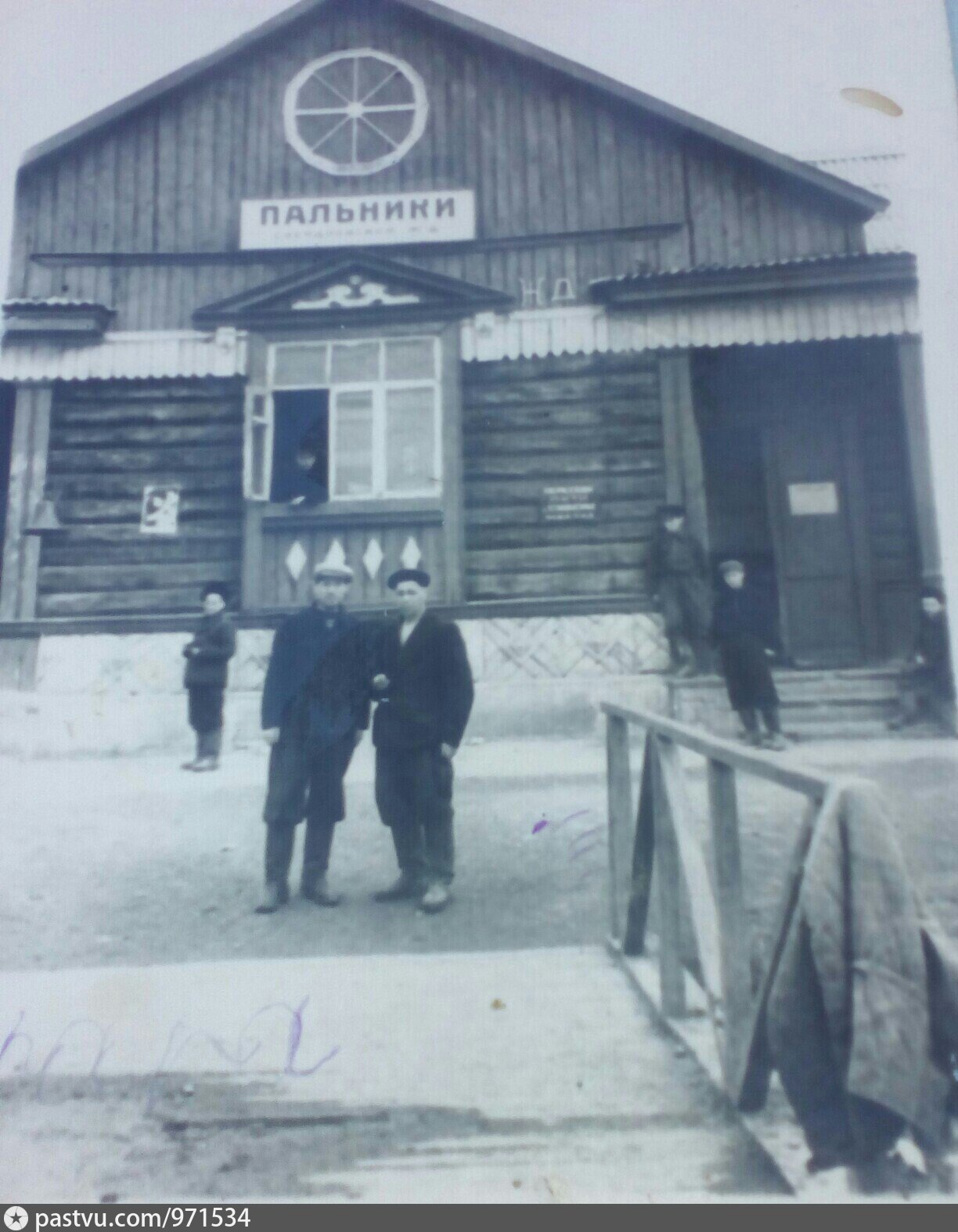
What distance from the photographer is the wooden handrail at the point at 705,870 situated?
56.7 inches

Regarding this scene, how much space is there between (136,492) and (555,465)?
219 centimetres

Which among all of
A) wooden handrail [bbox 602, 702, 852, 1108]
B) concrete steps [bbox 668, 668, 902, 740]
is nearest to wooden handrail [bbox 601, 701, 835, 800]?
wooden handrail [bbox 602, 702, 852, 1108]

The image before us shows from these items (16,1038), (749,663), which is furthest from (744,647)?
(16,1038)

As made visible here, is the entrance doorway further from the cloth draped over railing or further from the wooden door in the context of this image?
the cloth draped over railing

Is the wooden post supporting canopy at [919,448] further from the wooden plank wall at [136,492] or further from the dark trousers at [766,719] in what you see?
the wooden plank wall at [136,492]

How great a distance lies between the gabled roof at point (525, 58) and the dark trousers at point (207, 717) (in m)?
2.27

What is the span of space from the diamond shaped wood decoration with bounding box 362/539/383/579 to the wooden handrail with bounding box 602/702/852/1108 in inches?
67.1

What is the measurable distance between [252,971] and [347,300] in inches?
132

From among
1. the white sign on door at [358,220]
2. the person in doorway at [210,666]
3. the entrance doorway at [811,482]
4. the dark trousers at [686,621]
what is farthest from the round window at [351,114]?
the dark trousers at [686,621]

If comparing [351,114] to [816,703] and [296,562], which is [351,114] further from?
[816,703]

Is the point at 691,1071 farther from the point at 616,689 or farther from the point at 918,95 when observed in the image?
the point at 918,95

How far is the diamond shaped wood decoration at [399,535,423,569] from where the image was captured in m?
4.04

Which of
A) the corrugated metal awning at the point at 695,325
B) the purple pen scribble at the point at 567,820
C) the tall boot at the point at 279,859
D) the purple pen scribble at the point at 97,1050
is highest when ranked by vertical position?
the corrugated metal awning at the point at 695,325

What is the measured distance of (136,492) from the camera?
4121 millimetres
